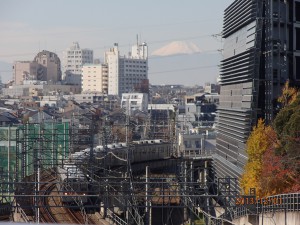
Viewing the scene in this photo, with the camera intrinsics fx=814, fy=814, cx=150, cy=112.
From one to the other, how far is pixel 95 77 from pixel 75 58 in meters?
21.8

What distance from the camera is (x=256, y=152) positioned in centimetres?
1286

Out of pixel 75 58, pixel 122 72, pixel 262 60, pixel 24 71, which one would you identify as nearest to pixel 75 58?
pixel 75 58

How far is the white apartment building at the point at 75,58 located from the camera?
313 ft

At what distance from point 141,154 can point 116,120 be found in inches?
451

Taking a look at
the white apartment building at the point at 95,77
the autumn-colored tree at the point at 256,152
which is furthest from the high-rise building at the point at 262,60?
the white apartment building at the point at 95,77

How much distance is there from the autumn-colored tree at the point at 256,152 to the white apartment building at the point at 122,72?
58259mm

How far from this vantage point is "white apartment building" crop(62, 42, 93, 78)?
3750 inches

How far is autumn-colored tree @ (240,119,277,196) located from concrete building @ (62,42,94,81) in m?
81.4

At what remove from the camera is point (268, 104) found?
1448 centimetres

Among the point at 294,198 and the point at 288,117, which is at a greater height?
the point at 288,117

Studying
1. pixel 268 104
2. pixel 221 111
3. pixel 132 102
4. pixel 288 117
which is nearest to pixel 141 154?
pixel 221 111

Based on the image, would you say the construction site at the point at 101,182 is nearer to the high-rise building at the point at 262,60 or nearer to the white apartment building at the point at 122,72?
the high-rise building at the point at 262,60

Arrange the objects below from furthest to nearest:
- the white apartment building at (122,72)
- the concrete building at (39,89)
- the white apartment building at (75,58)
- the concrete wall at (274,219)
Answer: the white apartment building at (75,58) < the white apartment building at (122,72) < the concrete building at (39,89) < the concrete wall at (274,219)

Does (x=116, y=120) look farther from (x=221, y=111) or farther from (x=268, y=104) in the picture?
(x=268, y=104)
